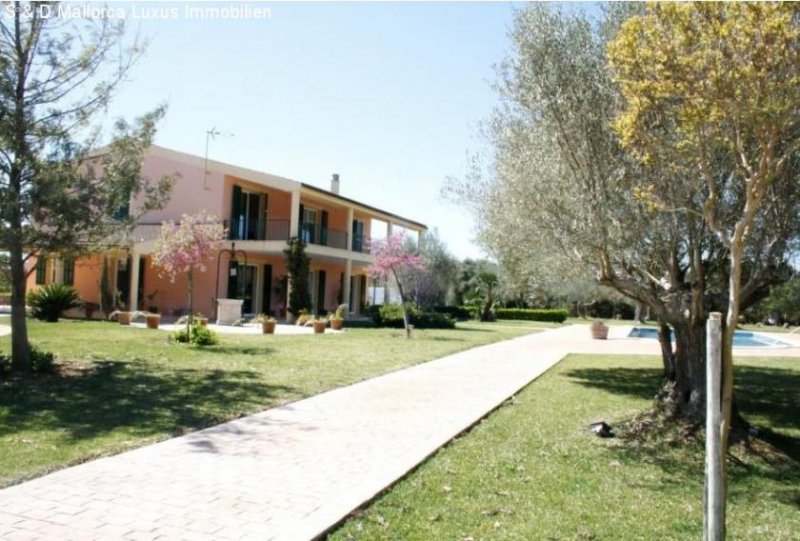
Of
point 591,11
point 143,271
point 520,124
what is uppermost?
point 591,11

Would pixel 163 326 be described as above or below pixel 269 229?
below

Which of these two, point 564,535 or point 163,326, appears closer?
point 564,535

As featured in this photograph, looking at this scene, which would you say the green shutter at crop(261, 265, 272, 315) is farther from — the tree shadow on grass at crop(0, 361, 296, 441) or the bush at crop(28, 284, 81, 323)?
the tree shadow on grass at crop(0, 361, 296, 441)

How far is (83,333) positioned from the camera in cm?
1750

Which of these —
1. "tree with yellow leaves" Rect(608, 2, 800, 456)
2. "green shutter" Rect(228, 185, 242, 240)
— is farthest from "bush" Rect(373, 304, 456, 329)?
"tree with yellow leaves" Rect(608, 2, 800, 456)

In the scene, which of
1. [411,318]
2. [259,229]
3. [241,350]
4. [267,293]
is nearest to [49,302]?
[259,229]

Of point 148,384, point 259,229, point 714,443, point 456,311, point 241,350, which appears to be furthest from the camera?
point 456,311

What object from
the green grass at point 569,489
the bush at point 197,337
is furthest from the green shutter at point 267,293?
the green grass at point 569,489

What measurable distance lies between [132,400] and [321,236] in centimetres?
2166

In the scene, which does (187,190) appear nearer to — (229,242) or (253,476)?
(229,242)

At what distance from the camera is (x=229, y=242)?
2539 centimetres

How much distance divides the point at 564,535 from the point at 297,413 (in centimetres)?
455

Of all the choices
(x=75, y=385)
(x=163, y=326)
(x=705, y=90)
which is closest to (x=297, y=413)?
(x=75, y=385)

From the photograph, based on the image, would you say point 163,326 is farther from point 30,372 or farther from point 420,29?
point 420,29
